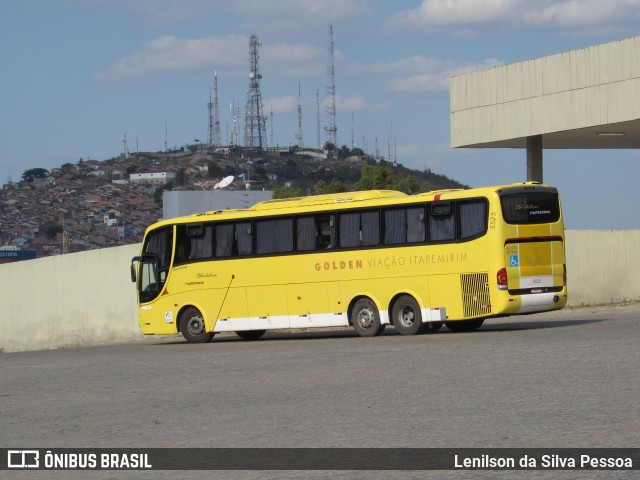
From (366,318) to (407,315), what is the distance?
1.02m

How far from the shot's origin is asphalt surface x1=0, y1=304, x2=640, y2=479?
11.1 metres

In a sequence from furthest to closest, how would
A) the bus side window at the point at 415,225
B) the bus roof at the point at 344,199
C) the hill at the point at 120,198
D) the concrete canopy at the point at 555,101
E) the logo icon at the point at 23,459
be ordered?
1. the hill at the point at 120,198
2. the concrete canopy at the point at 555,101
3. the bus side window at the point at 415,225
4. the bus roof at the point at 344,199
5. the logo icon at the point at 23,459

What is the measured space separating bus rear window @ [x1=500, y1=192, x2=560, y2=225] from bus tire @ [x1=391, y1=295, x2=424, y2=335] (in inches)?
110

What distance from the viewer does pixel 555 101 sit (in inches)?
1625

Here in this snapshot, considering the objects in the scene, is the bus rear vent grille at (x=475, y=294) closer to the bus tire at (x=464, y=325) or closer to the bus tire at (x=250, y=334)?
the bus tire at (x=464, y=325)

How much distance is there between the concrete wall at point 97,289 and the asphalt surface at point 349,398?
584 inches

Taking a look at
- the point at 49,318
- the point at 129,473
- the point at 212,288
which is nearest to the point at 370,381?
the point at 129,473

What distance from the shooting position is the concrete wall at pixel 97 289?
39125 mm

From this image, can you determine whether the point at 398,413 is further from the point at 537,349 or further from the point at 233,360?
the point at 233,360

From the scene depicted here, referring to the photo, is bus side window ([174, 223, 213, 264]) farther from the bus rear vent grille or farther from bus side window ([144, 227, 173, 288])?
the bus rear vent grille

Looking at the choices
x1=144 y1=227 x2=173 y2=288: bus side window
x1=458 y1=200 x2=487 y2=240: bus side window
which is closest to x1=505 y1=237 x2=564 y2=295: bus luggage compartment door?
x1=458 y1=200 x2=487 y2=240: bus side window

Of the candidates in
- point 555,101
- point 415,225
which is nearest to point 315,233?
point 415,225

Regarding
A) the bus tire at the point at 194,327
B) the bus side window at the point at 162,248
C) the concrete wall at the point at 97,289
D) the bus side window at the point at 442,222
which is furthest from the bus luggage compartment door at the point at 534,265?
the concrete wall at the point at 97,289

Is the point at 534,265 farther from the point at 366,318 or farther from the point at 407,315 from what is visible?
the point at 366,318
